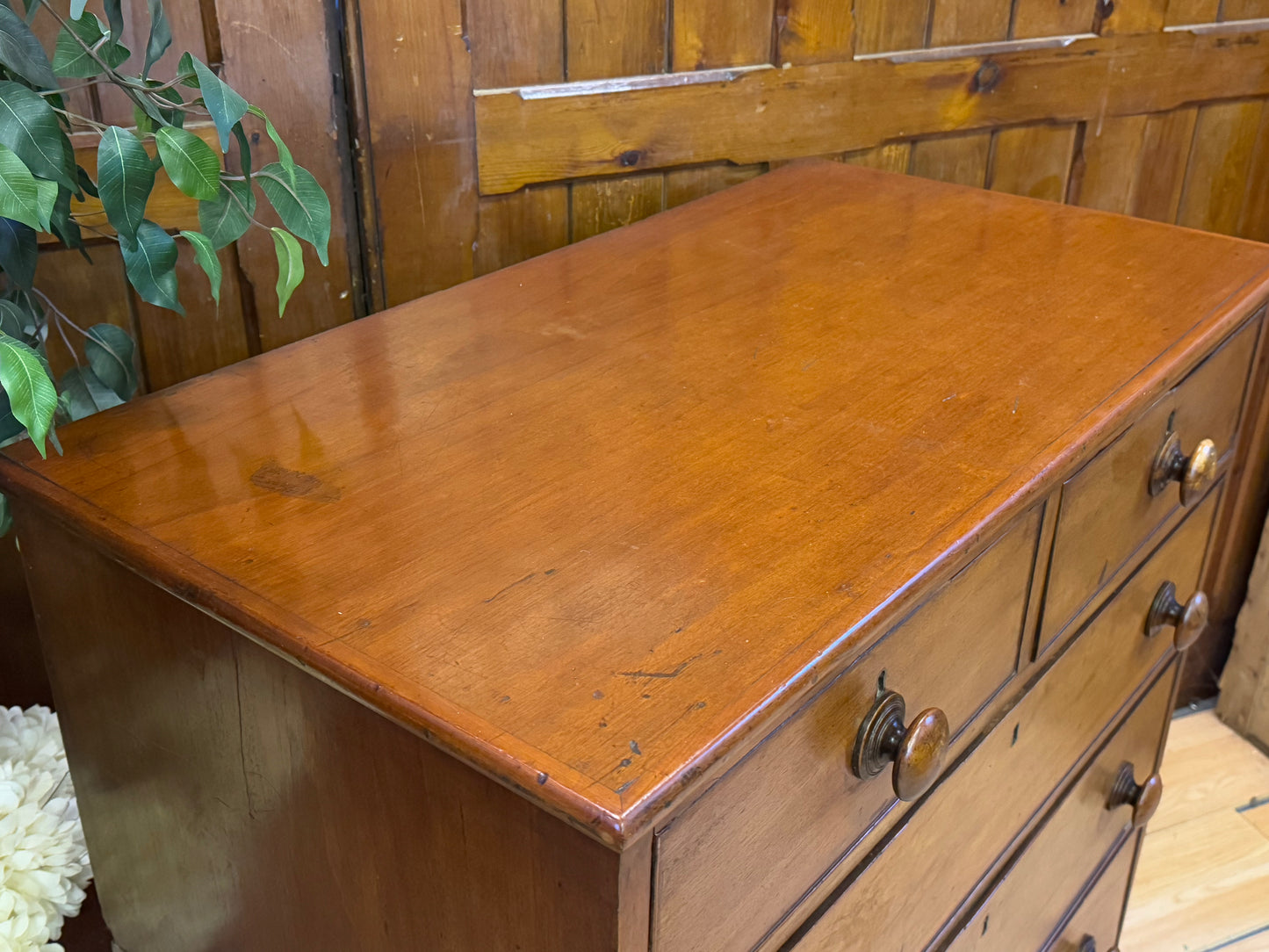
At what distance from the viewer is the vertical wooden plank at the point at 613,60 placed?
1151 millimetres

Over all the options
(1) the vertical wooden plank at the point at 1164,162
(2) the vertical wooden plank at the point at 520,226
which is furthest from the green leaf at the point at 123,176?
(1) the vertical wooden plank at the point at 1164,162

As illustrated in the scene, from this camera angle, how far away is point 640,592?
598mm

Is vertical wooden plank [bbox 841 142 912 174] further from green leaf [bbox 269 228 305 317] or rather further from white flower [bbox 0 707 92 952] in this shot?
white flower [bbox 0 707 92 952]

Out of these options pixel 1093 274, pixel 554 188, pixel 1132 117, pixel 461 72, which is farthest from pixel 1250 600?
pixel 461 72

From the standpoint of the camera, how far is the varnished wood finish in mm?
542

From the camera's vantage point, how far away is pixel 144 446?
733mm

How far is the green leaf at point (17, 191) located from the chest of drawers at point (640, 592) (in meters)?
0.17

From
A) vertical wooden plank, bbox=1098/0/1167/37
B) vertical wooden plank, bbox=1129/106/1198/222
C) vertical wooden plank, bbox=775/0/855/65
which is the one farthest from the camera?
vertical wooden plank, bbox=1129/106/1198/222

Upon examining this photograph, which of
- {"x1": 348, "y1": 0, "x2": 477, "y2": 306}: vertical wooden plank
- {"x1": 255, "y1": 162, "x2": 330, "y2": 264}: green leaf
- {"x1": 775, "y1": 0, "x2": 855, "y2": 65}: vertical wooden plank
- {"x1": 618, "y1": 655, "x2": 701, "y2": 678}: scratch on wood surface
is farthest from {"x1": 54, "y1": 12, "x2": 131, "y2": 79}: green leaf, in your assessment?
{"x1": 775, "y1": 0, "x2": 855, "y2": 65}: vertical wooden plank

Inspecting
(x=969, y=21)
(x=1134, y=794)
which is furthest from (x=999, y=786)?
(x=969, y=21)

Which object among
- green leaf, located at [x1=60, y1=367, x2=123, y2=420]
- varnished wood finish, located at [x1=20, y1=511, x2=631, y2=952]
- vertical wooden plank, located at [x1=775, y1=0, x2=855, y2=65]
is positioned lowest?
varnished wood finish, located at [x1=20, y1=511, x2=631, y2=952]

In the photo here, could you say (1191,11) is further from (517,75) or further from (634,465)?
(634,465)

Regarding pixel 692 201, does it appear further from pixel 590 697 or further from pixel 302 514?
pixel 590 697

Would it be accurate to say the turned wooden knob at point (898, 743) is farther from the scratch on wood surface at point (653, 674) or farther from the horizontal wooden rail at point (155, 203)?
the horizontal wooden rail at point (155, 203)
